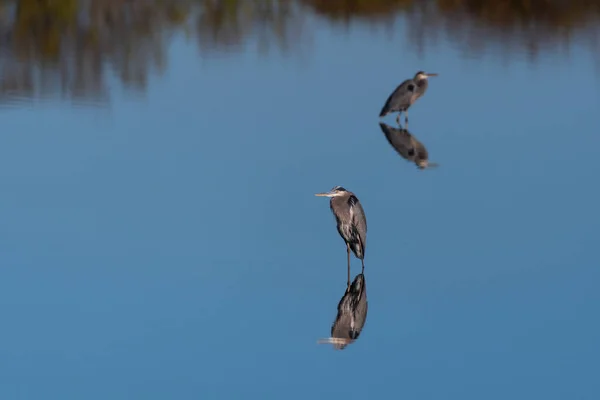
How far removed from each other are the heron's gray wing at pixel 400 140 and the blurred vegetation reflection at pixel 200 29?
312 centimetres

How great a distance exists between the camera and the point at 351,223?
867cm

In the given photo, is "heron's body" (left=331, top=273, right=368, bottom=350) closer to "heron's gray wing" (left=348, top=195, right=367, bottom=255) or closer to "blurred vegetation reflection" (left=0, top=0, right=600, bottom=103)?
"heron's gray wing" (left=348, top=195, right=367, bottom=255)

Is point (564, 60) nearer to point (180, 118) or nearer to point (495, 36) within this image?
point (495, 36)

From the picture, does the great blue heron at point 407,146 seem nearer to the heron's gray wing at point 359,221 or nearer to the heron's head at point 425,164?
the heron's head at point 425,164

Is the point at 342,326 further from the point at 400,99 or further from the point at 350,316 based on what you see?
the point at 400,99

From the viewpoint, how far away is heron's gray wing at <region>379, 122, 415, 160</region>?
41.5 feet

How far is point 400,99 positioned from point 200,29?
23.5 feet

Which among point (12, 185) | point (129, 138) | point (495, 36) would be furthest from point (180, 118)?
point (495, 36)

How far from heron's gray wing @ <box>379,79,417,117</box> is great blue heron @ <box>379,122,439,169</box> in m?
0.17

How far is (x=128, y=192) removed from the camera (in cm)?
1041

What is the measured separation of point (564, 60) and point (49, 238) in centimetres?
1110

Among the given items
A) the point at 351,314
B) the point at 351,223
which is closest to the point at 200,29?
the point at 351,223

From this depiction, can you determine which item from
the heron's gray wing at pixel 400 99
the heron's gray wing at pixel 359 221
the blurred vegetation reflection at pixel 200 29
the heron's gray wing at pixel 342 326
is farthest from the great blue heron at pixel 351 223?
the blurred vegetation reflection at pixel 200 29

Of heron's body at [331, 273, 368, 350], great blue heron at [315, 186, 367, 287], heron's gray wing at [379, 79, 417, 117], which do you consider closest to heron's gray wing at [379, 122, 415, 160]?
heron's gray wing at [379, 79, 417, 117]
